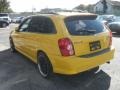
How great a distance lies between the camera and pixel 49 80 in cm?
601

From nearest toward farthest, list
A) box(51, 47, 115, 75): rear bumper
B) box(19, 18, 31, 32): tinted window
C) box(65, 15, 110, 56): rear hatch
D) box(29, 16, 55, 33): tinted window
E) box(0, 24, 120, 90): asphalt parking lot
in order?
box(51, 47, 115, 75): rear bumper < box(65, 15, 110, 56): rear hatch < box(0, 24, 120, 90): asphalt parking lot < box(29, 16, 55, 33): tinted window < box(19, 18, 31, 32): tinted window

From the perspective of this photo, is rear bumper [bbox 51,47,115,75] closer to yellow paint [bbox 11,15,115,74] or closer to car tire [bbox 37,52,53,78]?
yellow paint [bbox 11,15,115,74]

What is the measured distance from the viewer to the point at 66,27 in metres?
5.48

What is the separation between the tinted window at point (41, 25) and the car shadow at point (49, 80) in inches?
46.8

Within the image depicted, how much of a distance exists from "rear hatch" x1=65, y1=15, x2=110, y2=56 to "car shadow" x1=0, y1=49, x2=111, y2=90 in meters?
0.73

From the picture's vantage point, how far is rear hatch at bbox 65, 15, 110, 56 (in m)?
5.37

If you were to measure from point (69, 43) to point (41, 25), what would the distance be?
1.36 metres

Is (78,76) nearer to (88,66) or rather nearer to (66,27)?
(88,66)

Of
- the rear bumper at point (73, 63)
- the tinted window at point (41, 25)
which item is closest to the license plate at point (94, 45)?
the rear bumper at point (73, 63)

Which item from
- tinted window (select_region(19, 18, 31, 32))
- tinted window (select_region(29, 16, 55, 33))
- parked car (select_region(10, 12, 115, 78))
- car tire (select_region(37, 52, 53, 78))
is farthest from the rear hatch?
tinted window (select_region(19, 18, 31, 32))

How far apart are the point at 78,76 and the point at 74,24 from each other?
1.37 m

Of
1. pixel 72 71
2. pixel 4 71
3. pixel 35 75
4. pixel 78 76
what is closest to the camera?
pixel 72 71

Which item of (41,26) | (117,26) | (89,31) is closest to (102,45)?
(89,31)

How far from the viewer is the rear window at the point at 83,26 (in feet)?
18.1
